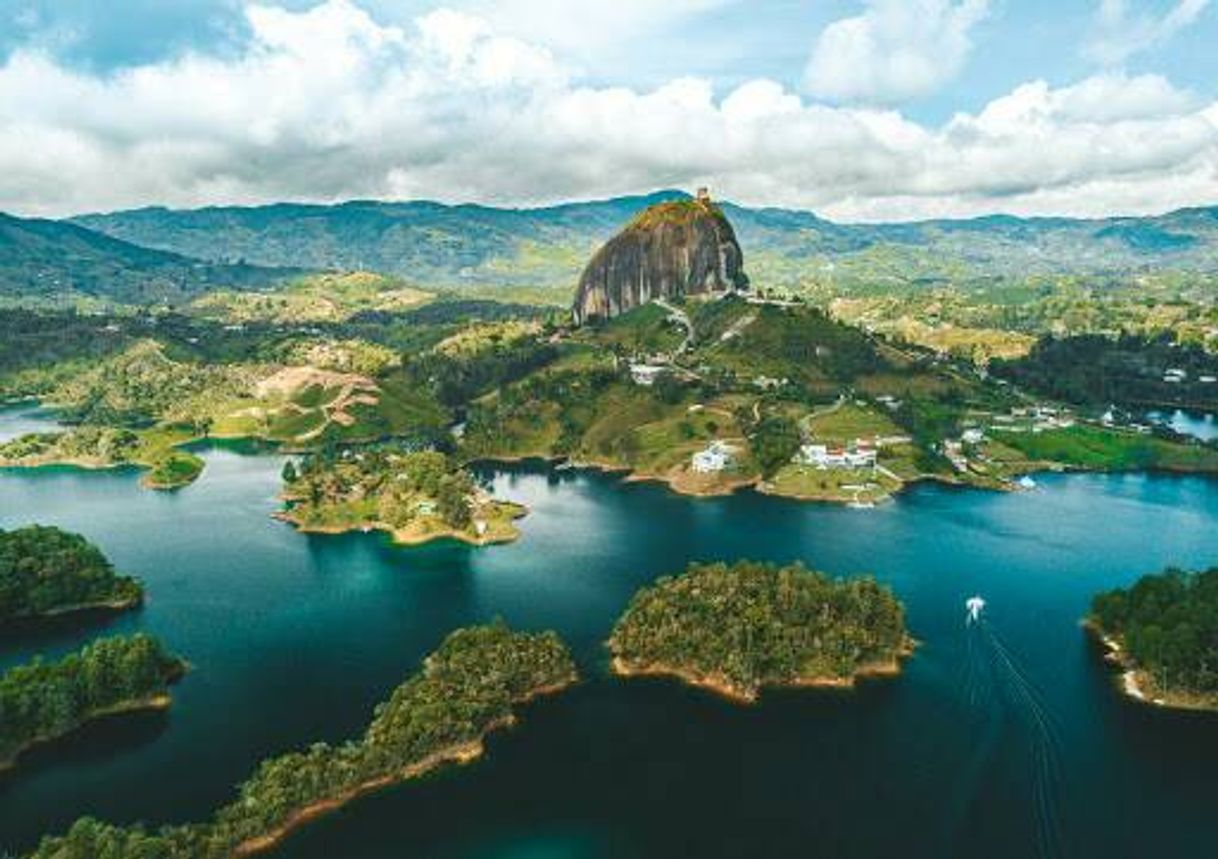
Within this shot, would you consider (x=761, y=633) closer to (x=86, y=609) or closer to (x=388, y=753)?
(x=388, y=753)

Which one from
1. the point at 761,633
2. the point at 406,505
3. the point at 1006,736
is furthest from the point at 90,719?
the point at 1006,736

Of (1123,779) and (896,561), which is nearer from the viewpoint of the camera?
(1123,779)

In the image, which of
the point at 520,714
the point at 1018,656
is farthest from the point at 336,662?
the point at 1018,656

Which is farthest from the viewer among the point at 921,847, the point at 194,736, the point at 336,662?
the point at 336,662

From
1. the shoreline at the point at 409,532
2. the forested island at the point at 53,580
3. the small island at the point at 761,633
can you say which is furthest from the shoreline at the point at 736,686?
the forested island at the point at 53,580

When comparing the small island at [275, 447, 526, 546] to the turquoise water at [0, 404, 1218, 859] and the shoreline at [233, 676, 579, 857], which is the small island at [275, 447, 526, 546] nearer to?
the turquoise water at [0, 404, 1218, 859]

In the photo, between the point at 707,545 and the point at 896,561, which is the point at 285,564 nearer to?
the point at 707,545

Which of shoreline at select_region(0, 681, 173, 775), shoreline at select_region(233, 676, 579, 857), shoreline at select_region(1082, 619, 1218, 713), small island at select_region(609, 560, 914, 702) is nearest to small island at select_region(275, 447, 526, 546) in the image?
small island at select_region(609, 560, 914, 702)
